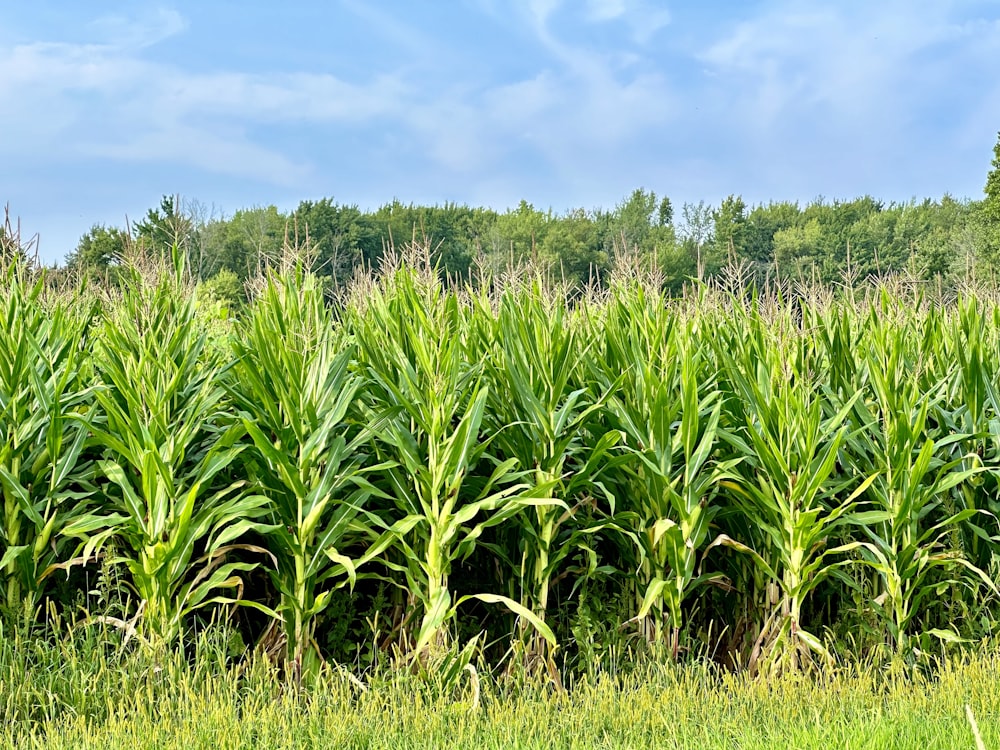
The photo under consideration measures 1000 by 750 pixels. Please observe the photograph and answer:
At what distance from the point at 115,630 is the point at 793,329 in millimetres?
4284

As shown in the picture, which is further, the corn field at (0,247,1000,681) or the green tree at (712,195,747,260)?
the green tree at (712,195,747,260)

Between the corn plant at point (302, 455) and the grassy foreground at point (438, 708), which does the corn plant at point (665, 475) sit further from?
the corn plant at point (302, 455)

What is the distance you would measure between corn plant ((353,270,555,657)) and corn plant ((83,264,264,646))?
29.4 inches

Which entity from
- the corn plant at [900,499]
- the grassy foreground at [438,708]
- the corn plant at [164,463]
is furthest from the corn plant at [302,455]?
the corn plant at [900,499]

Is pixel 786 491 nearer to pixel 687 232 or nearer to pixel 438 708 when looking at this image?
pixel 438 708

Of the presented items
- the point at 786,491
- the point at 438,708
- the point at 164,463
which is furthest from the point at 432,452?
the point at 786,491

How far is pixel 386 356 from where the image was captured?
4.66m

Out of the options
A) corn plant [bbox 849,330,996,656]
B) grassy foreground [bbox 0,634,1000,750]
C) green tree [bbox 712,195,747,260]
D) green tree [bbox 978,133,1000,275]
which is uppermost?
green tree [bbox 712,195,747,260]

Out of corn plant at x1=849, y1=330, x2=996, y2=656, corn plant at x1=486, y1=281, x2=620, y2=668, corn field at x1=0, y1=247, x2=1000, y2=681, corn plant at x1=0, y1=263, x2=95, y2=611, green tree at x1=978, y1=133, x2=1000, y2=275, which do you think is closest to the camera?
corn field at x1=0, y1=247, x2=1000, y2=681

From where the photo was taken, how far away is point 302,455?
415 cm

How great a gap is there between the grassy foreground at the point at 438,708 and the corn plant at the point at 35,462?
41 centimetres

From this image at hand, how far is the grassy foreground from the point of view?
3.51 metres

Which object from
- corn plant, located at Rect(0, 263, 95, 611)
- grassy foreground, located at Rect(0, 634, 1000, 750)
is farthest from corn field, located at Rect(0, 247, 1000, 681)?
grassy foreground, located at Rect(0, 634, 1000, 750)

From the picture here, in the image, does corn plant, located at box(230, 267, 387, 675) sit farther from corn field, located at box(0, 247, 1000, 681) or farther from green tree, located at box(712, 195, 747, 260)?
green tree, located at box(712, 195, 747, 260)
